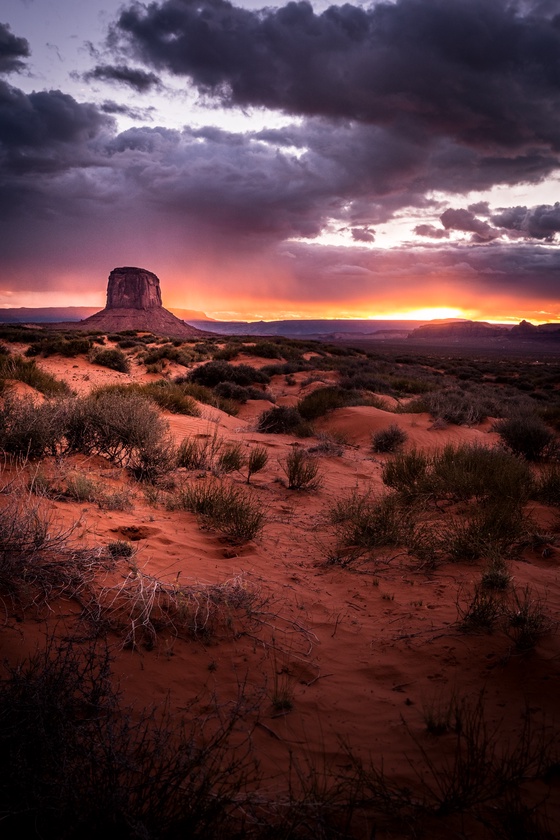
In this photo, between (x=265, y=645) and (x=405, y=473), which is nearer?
(x=265, y=645)

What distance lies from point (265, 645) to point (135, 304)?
353 ft

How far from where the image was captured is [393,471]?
7180 millimetres

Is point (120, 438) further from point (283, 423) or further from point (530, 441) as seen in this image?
point (530, 441)

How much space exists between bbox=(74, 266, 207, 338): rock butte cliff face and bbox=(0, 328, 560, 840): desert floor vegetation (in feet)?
284

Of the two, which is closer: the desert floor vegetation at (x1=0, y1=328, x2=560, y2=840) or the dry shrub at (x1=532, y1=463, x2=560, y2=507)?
the desert floor vegetation at (x1=0, y1=328, x2=560, y2=840)

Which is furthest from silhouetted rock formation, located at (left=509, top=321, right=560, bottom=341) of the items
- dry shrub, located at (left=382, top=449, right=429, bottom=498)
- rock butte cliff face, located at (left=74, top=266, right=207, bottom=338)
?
dry shrub, located at (left=382, top=449, right=429, bottom=498)

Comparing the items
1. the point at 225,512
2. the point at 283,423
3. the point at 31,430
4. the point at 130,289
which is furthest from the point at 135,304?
the point at 225,512

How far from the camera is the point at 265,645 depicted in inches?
119

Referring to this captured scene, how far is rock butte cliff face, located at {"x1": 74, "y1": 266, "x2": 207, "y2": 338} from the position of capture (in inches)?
3565

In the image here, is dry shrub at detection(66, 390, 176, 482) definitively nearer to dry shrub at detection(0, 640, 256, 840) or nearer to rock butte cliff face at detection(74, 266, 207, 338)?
dry shrub at detection(0, 640, 256, 840)

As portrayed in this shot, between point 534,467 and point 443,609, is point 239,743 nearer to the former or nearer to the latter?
point 443,609

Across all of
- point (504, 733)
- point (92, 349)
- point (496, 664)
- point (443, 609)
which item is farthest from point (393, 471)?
point (92, 349)

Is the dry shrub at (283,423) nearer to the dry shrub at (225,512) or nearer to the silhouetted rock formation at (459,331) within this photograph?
the dry shrub at (225,512)

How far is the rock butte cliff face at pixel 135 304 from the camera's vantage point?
90.6 metres
